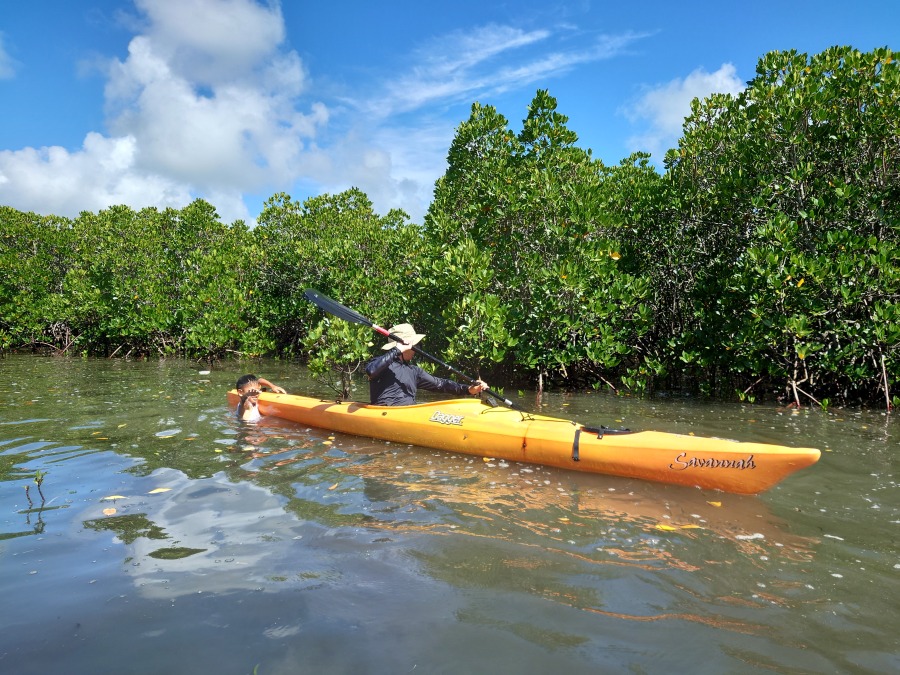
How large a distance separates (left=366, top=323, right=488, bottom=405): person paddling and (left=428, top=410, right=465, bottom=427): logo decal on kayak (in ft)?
2.08

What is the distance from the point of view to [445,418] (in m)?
6.09

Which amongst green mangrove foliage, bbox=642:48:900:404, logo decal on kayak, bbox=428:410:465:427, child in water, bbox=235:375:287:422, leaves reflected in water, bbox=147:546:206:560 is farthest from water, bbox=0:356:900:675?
green mangrove foliage, bbox=642:48:900:404

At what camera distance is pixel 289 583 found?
9.80 feet

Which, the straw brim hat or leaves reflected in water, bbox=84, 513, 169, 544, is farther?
the straw brim hat

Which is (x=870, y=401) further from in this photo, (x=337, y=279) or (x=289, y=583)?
(x=337, y=279)

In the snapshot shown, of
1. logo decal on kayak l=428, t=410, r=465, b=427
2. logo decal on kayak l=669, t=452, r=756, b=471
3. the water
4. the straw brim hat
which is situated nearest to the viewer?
the water

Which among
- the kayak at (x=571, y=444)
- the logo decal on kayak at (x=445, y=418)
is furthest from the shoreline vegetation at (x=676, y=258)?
the logo decal on kayak at (x=445, y=418)

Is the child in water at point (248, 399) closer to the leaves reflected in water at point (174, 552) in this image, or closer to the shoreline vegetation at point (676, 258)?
the shoreline vegetation at point (676, 258)

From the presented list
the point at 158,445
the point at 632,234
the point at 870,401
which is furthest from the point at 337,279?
the point at 870,401

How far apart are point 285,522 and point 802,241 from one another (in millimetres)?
9126

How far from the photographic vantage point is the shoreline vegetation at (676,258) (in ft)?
27.3

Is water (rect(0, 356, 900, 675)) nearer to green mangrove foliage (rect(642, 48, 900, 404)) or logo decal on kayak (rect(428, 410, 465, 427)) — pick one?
logo decal on kayak (rect(428, 410, 465, 427))

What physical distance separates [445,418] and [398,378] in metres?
1.11

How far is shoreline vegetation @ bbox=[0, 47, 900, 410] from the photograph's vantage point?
27.3 feet
